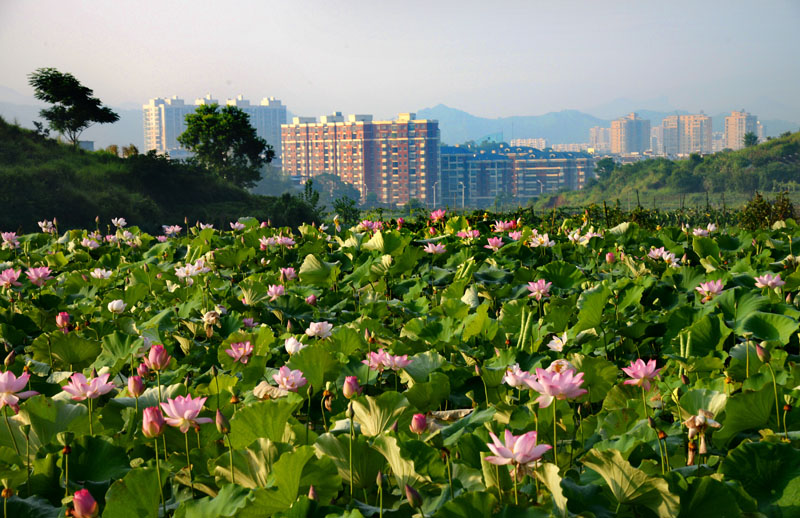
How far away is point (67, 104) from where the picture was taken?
27484 millimetres

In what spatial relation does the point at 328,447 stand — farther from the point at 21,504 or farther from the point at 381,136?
the point at 381,136

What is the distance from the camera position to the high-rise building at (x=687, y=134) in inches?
6713

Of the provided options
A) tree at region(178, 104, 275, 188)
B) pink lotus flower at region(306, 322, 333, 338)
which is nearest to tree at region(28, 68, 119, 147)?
Result: tree at region(178, 104, 275, 188)

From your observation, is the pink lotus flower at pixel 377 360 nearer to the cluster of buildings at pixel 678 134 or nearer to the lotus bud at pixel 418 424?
the lotus bud at pixel 418 424

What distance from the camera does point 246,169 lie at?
34688 mm

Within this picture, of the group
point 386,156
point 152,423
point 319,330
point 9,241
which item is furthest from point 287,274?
point 386,156

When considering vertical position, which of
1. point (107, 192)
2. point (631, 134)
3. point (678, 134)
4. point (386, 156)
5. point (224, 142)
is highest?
point (631, 134)

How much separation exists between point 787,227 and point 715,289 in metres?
2.38

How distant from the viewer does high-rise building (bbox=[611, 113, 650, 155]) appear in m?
178

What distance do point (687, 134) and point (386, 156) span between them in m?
107

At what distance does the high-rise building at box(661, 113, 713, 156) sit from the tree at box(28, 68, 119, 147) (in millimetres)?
160450

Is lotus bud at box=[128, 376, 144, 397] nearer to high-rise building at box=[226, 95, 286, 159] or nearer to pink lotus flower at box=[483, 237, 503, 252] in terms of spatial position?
pink lotus flower at box=[483, 237, 503, 252]

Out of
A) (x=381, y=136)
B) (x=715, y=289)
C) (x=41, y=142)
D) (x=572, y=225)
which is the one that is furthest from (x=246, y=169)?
(x=381, y=136)

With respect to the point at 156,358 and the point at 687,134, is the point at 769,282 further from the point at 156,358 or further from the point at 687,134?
the point at 687,134
